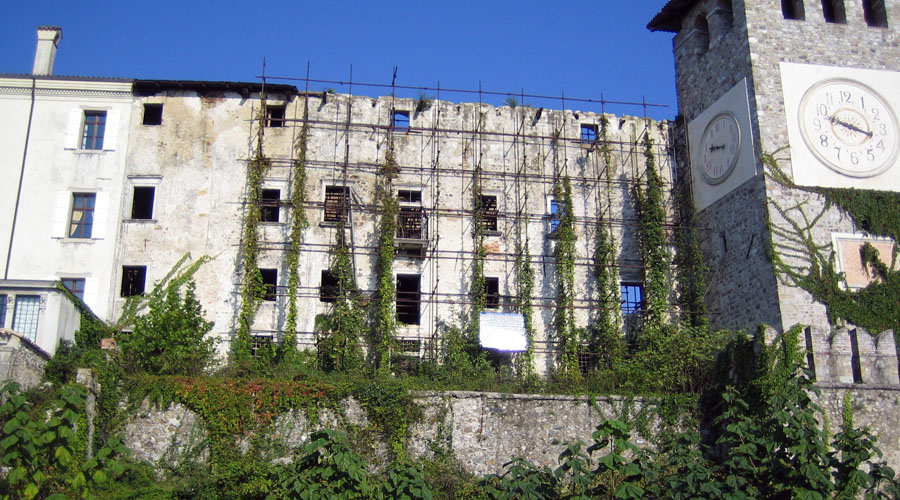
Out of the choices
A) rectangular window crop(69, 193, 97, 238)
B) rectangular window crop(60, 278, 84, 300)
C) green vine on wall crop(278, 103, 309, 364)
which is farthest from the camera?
rectangular window crop(69, 193, 97, 238)

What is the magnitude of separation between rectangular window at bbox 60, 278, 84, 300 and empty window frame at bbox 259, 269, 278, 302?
4.88m

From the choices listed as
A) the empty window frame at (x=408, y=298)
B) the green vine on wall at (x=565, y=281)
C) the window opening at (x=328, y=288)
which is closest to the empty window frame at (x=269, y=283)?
the window opening at (x=328, y=288)

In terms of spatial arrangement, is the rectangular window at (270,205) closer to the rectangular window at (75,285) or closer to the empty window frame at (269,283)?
the empty window frame at (269,283)

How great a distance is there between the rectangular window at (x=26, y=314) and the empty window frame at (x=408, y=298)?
30.9 feet

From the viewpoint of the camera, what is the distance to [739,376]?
2106cm

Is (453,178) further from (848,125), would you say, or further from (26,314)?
(26,314)

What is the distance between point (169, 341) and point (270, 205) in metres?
5.20

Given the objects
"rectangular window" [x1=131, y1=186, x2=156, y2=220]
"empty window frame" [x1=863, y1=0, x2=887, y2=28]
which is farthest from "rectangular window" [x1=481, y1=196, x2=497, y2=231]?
"empty window frame" [x1=863, y1=0, x2=887, y2=28]

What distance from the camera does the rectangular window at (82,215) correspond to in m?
25.1

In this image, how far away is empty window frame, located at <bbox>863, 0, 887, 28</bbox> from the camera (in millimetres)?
26250

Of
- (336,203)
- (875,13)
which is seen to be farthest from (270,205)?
(875,13)

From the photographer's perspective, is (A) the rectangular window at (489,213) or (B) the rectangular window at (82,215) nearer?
(B) the rectangular window at (82,215)

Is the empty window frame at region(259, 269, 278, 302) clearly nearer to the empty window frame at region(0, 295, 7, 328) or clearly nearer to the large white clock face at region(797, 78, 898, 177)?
the empty window frame at region(0, 295, 7, 328)

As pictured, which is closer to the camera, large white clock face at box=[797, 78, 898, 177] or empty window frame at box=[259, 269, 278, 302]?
large white clock face at box=[797, 78, 898, 177]
